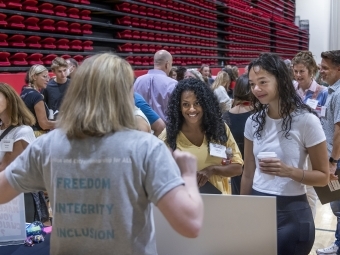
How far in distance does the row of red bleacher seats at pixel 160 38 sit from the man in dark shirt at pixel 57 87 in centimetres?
350

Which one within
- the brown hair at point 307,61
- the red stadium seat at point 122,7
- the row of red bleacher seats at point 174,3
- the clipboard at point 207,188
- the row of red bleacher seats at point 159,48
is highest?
the row of red bleacher seats at point 174,3

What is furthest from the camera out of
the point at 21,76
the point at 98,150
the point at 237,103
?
the point at 21,76

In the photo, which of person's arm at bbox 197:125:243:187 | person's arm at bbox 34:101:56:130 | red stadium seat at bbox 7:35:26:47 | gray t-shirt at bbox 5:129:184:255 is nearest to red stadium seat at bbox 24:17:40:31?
red stadium seat at bbox 7:35:26:47

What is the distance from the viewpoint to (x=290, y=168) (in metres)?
1.90

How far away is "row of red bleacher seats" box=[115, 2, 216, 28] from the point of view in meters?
8.80

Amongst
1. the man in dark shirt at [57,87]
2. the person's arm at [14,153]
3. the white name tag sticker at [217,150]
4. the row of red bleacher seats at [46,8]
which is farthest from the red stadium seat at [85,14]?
the white name tag sticker at [217,150]

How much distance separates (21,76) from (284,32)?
1627 cm

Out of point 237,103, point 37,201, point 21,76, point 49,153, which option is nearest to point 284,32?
point 21,76

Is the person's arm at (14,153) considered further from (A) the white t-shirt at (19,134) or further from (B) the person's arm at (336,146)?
(B) the person's arm at (336,146)

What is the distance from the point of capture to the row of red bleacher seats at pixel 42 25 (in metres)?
6.19

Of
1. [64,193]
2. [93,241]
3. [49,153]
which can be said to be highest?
[49,153]

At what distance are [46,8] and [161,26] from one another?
393cm

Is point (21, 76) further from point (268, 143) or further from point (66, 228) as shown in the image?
point (66, 228)

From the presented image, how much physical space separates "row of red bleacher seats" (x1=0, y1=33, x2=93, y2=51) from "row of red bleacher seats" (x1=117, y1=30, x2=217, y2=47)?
118 cm
